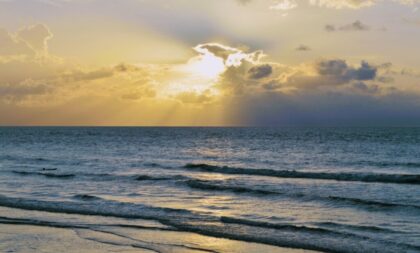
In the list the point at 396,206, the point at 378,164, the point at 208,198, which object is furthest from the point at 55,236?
the point at 378,164

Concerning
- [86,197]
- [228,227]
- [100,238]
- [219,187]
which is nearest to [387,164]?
[219,187]

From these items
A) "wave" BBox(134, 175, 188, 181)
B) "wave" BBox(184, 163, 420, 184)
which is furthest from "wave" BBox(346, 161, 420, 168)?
"wave" BBox(134, 175, 188, 181)

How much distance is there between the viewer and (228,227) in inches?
635

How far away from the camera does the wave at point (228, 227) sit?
13774mm

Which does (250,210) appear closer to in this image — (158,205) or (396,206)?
(158,205)

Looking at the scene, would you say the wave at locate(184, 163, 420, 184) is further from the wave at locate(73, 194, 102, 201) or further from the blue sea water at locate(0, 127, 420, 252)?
the wave at locate(73, 194, 102, 201)

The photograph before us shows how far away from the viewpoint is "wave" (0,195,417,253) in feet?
45.2

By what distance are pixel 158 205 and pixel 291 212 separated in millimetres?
5557

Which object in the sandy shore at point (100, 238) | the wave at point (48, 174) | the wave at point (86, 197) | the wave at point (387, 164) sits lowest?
the wave at point (48, 174)

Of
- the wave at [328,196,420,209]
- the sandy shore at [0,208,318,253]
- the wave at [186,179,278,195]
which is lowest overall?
the sandy shore at [0,208,318,253]

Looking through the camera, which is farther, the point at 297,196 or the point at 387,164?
the point at 387,164

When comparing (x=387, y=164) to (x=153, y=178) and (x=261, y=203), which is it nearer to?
(x=153, y=178)

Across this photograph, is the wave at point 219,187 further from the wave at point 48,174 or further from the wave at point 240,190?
the wave at point 48,174

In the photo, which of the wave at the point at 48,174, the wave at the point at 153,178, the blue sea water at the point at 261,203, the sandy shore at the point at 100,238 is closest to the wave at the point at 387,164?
the blue sea water at the point at 261,203
